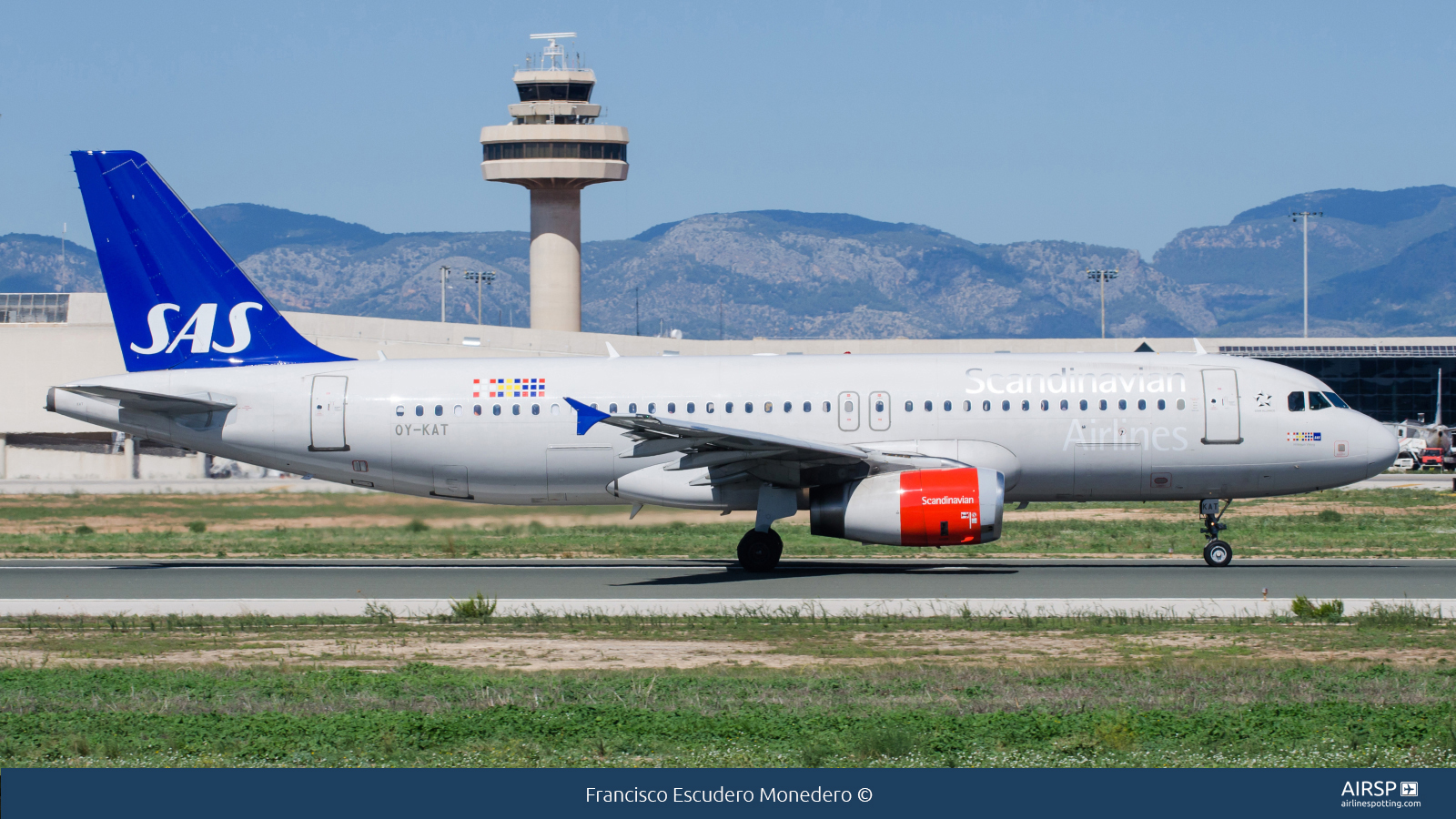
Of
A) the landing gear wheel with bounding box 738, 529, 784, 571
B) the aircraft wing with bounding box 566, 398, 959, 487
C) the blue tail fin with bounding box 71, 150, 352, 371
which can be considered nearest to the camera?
the aircraft wing with bounding box 566, 398, 959, 487

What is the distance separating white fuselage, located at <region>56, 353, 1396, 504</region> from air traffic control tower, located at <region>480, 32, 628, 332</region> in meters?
80.6

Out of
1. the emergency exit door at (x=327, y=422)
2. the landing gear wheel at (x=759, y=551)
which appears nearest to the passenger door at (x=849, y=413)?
the landing gear wheel at (x=759, y=551)

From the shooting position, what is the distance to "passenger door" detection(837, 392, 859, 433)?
27031 millimetres

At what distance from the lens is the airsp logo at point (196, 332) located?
29.1 metres

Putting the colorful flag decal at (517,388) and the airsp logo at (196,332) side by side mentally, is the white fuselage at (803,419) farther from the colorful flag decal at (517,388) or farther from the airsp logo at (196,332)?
the airsp logo at (196,332)

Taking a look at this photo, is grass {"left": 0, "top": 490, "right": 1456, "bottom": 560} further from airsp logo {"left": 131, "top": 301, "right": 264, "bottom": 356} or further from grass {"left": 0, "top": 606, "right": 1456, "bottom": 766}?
grass {"left": 0, "top": 606, "right": 1456, "bottom": 766}

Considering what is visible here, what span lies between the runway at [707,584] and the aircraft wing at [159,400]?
328cm

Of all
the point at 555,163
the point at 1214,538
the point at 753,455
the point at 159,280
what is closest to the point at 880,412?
the point at 753,455

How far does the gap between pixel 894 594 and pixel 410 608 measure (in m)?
7.74

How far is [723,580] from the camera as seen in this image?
2561 centimetres

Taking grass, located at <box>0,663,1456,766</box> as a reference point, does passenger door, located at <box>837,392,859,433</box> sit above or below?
above

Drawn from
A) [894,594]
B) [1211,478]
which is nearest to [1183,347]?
[1211,478]

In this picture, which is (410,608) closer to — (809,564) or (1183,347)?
(809,564)

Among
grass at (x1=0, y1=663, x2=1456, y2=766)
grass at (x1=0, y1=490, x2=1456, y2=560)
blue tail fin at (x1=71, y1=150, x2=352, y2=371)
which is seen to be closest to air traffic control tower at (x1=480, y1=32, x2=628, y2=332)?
grass at (x1=0, y1=490, x2=1456, y2=560)
